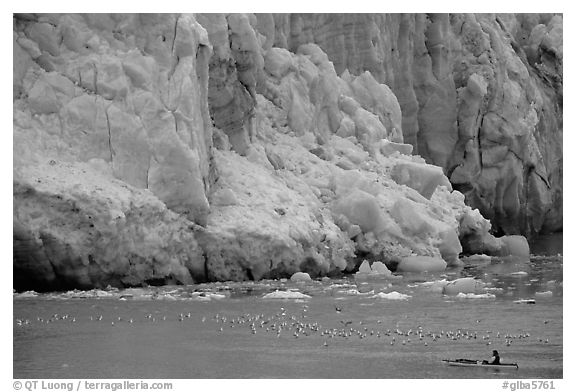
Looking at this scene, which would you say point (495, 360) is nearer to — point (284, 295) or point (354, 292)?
point (284, 295)

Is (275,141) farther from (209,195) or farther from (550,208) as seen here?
(550,208)

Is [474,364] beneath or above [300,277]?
beneath

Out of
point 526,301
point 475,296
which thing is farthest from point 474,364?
point 475,296

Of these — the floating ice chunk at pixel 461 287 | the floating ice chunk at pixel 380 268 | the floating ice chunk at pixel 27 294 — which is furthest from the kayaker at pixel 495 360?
the floating ice chunk at pixel 380 268

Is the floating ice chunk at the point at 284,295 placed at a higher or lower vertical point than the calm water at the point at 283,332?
higher

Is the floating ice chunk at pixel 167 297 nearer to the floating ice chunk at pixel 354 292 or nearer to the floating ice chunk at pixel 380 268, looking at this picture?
the floating ice chunk at pixel 354 292

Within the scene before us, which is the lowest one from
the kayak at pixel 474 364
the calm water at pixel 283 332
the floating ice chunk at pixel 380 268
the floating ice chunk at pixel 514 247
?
the kayak at pixel 474 364
